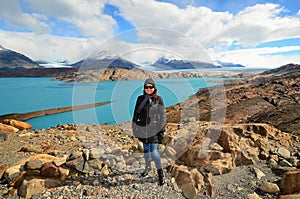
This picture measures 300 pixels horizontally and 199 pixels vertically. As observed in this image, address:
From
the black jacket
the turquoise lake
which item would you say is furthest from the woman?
the turquoise lake

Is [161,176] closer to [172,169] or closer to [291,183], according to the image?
[172,169]

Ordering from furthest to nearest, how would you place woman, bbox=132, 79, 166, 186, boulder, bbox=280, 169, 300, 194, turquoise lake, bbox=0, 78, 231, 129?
turquoise lake, bbox=0, 78, 231, 129 < woman, bbox=132, 79, 166, 186 < boulder, bbox=280, 169, 300, 194

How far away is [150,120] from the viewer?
4.46 metres

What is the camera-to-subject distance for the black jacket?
4.42 m

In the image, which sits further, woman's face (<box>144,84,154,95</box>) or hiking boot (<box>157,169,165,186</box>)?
hiking boot (<box>157,169,165,186</box>)

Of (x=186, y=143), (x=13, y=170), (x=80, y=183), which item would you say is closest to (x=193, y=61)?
(x=186, y=143)

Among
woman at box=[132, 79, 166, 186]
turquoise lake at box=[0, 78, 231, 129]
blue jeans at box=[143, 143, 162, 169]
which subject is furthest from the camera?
turquoise lake at box=[0, 78, 231, 129]

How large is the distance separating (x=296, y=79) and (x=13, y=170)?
4094cm

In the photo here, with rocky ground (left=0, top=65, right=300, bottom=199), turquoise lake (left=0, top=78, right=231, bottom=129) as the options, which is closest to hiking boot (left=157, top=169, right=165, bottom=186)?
rocky ground (left=0, top=65, right=300, bottom=199)

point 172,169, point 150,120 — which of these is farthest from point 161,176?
point 150,120

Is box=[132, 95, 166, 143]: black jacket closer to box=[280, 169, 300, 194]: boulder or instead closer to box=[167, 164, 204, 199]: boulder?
box=[167, 164, 204, 199]: boulder

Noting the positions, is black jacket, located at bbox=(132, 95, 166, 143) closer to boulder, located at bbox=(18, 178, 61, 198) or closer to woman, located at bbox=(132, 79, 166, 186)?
woman, located at bbox=(132, 79, 166, 186)

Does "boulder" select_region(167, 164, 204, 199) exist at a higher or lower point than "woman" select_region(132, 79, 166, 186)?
lower

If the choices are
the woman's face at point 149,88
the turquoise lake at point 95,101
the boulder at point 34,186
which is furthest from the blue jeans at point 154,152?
the turquoise lake at point 95,101
